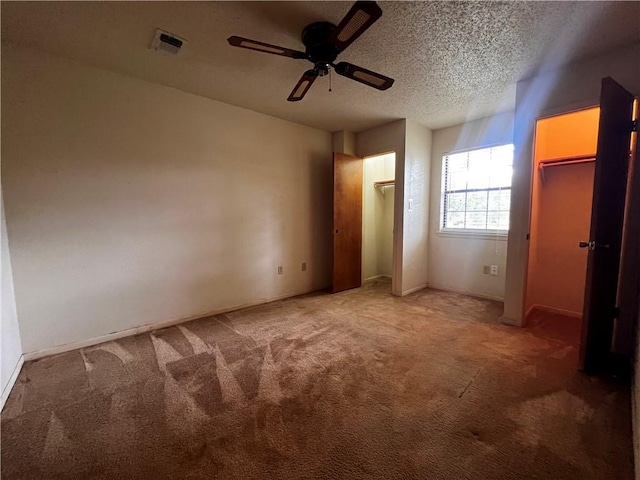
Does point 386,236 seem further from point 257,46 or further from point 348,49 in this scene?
point 257,46

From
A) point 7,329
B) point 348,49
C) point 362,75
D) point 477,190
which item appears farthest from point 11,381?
point 477,190

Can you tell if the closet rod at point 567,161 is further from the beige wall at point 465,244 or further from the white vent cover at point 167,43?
the white vent cover at point 167,43

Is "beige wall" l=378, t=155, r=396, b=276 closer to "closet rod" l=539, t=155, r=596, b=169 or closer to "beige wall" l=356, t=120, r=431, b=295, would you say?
"beige wall" l=356, t=120, r=431, b=295

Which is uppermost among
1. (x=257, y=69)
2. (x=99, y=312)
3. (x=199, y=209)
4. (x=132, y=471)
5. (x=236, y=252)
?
(x=257, y=69)

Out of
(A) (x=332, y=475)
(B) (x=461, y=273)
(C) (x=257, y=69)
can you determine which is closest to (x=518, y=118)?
(B) (x=461, y=273)

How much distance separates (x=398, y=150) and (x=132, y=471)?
3978 millimetres

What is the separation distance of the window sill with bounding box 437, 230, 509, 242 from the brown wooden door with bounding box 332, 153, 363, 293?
51.4 inches

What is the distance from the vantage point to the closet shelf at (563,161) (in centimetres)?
281

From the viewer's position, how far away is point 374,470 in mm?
1273

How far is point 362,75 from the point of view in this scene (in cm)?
202

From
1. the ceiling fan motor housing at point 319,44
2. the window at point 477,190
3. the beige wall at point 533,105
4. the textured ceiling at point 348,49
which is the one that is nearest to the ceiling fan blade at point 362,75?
the ceiling fan motor housing at point 319,44

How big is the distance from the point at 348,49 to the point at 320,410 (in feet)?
8.54

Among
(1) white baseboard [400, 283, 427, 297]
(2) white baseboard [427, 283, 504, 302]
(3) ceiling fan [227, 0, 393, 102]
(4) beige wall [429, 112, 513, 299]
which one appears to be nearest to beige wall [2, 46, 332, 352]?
(3) ceiling fan [227, 0, 393, 102]

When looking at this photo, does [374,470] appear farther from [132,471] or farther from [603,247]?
[603,247]
